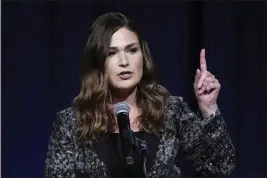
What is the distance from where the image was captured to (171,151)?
135 centimetres

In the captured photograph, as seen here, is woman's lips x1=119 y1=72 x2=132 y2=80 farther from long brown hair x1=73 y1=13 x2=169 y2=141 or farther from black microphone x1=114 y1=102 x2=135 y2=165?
black microphone x1=114 y1=102 x2=135 y2=165

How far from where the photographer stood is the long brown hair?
1.38m

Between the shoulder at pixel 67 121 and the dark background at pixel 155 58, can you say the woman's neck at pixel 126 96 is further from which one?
the dark background at pixel 155 58

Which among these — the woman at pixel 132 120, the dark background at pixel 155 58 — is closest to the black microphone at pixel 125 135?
the woman at pixel 132 120

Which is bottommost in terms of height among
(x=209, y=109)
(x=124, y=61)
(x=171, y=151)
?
(x=171, y=151)

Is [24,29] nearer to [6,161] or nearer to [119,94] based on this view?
[6,161]

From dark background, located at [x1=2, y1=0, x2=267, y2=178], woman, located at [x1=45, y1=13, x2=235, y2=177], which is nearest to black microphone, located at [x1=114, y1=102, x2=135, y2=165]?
woman, located at [x1=45, y1=13, x2=235, y2=177]

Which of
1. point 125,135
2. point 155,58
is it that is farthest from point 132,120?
point 155,58

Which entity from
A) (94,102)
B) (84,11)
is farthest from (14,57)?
(94,102)

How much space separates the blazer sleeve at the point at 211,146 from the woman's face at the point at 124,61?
21 centimetres

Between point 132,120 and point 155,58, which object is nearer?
point 132,120

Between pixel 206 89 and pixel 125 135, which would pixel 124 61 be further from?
pixel 125 135

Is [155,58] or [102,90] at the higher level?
[155,58]

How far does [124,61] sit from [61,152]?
288mm
